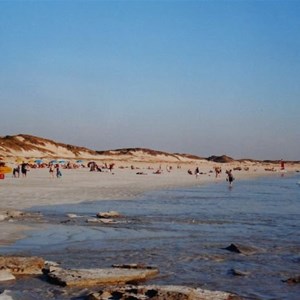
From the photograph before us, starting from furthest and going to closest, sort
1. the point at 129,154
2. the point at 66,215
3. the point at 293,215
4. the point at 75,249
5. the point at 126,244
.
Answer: the point at 129,154 → the point at 293,215 → the point at 66,215 → the point at 126,244 → the point at 75,249

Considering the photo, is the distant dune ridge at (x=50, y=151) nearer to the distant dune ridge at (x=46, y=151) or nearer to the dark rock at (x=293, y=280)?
the distant dune ridge at (x=46, y=151)

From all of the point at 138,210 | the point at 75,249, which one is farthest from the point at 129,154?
the point at 75,249

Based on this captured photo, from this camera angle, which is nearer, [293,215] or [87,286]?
[87,286]

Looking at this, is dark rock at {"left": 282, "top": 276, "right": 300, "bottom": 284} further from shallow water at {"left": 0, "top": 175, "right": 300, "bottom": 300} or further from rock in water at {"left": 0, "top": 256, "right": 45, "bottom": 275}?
rock in water at {"left": 0, "top": 256, "right": 45, "bottom": 275}

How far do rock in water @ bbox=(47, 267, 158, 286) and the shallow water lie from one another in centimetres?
28

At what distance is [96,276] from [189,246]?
3780 millimetres

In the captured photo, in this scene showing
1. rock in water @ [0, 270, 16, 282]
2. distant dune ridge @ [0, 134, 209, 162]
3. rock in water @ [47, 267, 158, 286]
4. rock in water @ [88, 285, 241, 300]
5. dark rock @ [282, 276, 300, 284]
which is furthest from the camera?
distant dune ridge @ [0, 134, 209, 162]

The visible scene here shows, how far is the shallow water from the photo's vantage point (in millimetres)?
7688

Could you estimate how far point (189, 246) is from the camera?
10617mm

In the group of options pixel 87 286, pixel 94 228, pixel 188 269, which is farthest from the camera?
pixel 94 228

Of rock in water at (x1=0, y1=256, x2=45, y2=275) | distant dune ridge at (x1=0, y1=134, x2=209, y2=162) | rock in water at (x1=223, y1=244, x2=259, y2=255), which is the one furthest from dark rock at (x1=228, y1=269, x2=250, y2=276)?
distant dune ridge at (x1=0, y1=134, x2=209, y2=162)

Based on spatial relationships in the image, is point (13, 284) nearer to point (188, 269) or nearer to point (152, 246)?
point (188, 269)

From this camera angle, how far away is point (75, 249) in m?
9.91

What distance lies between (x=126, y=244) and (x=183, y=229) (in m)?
2.95
